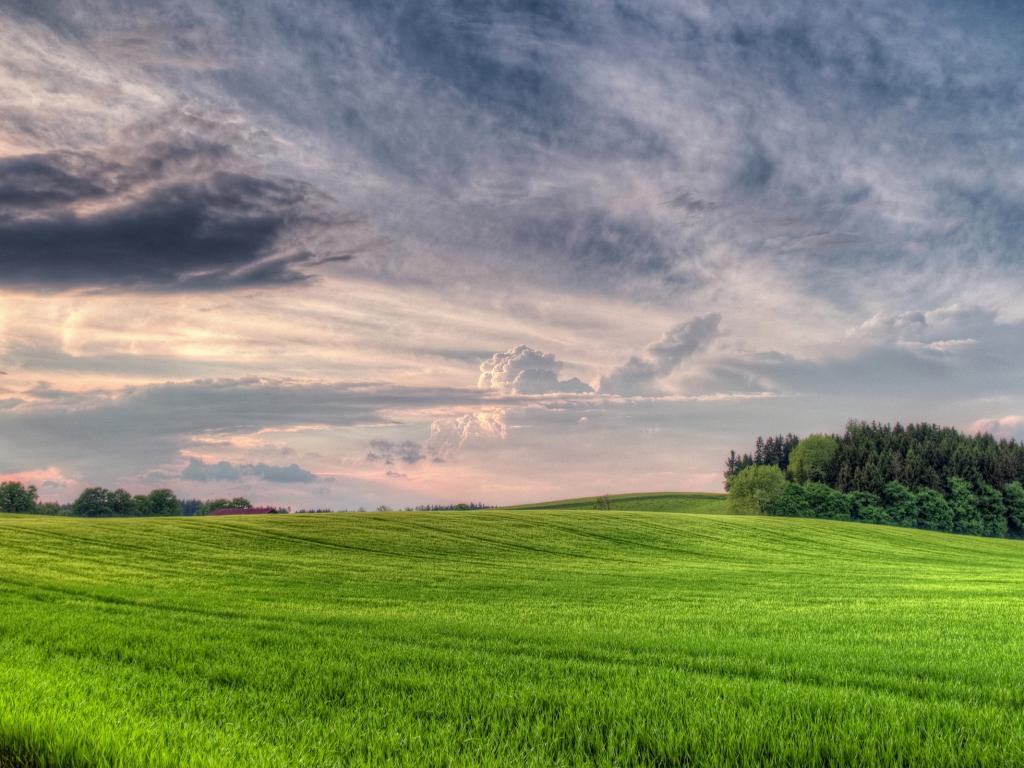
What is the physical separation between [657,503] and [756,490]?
1321 inches

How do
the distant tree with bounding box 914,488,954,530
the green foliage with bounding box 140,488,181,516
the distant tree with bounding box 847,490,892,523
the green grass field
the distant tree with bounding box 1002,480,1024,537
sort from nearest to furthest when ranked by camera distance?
the green grass field
the distant tree with bounding box 847,490,892,523
the distant tree with bounding box 914,488,954,530
the distant tree with bounding box 1002,480,1024,537
the green foliage with bounding box 140,488,181,516

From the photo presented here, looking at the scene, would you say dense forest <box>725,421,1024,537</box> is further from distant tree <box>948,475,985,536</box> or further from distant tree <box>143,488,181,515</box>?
distant tree <box>143,488,181,515</box>

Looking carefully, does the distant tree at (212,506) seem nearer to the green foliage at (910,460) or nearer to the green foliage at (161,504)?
the green foliage at (161,504)

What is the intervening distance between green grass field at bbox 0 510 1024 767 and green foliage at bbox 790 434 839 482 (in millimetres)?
119718

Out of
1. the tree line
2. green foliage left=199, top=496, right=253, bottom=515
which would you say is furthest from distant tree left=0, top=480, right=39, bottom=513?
green foliage left=199, top=496, right=253, bottom=515

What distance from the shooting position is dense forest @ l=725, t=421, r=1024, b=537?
11725 centimetres

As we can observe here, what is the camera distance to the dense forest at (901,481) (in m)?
117

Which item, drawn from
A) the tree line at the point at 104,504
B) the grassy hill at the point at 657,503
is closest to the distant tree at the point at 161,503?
the tree line at the point at 104,504

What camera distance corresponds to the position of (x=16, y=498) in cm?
14200

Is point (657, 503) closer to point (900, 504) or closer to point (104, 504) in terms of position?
point (900, 504)

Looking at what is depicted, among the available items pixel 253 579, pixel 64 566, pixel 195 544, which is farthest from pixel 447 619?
pixel 195 544

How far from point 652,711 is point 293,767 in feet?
11.5

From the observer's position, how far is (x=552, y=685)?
7.90 m

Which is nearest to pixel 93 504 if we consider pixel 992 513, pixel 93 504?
pixel 93 504
